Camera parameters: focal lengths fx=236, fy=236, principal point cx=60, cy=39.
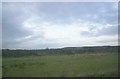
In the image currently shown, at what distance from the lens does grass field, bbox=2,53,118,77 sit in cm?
504

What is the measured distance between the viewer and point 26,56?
518cm

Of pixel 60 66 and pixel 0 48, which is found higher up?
pixel 0 48

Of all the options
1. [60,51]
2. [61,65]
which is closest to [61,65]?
[61,65]

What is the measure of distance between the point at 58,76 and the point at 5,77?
1127 mm

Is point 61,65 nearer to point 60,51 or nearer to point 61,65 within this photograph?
point 61,65

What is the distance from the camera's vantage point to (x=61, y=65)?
5.10 m

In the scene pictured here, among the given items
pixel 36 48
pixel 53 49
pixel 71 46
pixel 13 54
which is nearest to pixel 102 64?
pixel 71 46

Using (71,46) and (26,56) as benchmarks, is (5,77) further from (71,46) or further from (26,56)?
(71,46)

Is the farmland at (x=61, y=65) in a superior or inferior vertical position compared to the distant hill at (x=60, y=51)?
inferior

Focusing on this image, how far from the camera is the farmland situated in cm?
504

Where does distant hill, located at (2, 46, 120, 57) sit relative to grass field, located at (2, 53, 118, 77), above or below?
above

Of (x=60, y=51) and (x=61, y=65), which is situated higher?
(x=60, y=51)

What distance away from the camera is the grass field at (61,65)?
504 cm

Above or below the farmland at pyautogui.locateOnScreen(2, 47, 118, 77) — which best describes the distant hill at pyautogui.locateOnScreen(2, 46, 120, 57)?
above
